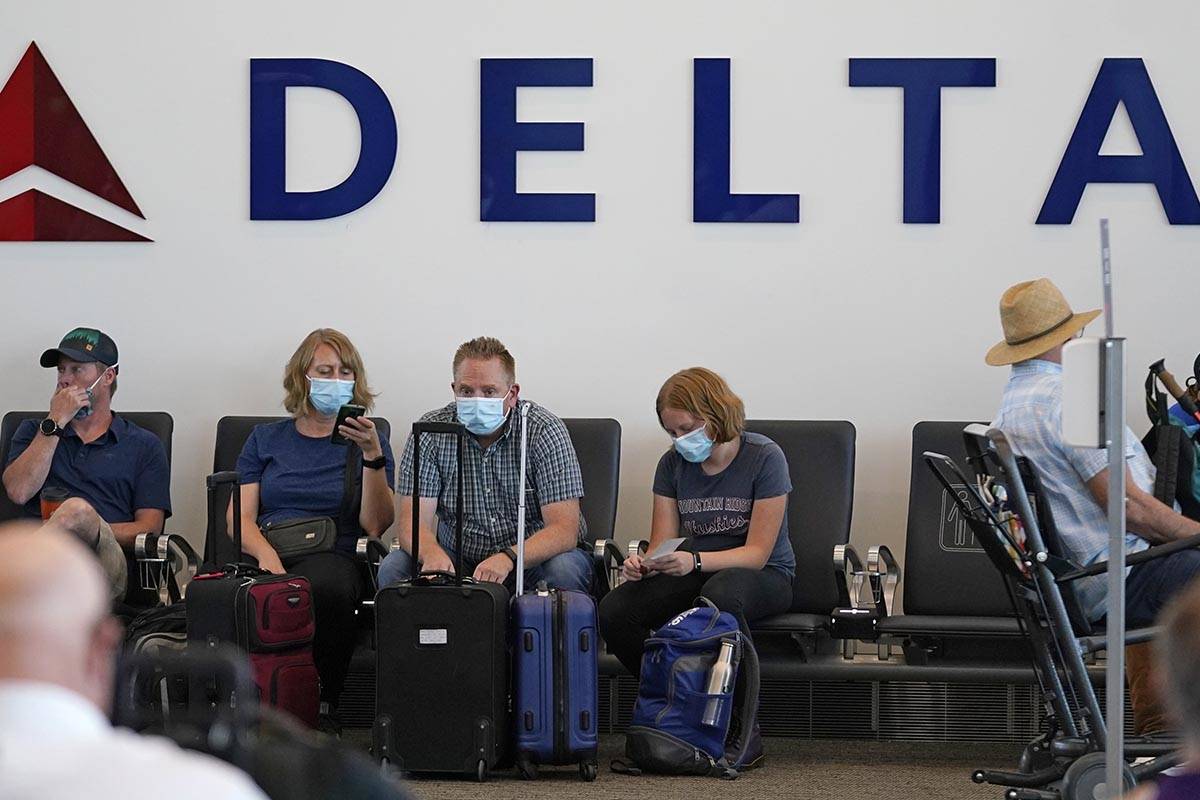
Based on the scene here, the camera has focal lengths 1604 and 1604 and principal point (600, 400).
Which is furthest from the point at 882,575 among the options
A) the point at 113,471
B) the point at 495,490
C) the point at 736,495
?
the point at 113,471

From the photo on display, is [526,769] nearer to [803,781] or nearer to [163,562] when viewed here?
[803,781]

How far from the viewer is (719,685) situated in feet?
14.0

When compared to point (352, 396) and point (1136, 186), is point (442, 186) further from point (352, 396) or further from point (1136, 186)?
point (1136, 186)

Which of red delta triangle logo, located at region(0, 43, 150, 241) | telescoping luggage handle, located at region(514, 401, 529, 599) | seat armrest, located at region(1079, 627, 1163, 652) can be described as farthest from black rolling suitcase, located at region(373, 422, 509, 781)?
red delta triangle logo, located at region(0, 43, 150, 241)

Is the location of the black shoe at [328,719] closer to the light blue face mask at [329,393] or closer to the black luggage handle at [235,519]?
the black luggage handle at [235,519]

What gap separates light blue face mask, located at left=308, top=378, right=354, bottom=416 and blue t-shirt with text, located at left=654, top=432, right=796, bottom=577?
1.08 m

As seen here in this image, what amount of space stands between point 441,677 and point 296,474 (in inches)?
40.8

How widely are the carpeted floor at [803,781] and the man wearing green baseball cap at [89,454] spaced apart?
146 cm

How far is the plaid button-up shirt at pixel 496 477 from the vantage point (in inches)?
185

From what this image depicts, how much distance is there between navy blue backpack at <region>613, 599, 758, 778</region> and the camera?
429cm

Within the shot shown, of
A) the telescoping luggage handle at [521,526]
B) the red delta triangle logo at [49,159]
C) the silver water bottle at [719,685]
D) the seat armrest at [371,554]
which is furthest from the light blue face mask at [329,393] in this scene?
the silver water bottle at [719,685]

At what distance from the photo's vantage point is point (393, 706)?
14.1 feet

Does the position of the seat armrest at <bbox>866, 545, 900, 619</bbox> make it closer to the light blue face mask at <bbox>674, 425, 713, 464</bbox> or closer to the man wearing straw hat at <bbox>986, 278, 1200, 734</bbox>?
the light blue face mask at <bbox>674, 425, 713, 464</bbox>

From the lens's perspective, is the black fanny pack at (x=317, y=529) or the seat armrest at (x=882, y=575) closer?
the seat armrest at (x=882, y=575)
